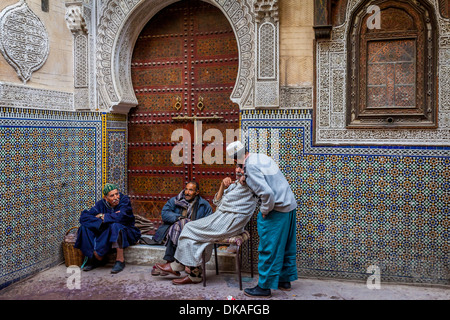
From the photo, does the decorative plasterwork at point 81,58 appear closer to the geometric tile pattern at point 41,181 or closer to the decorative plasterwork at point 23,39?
the geometric tile pattern at point 41,181

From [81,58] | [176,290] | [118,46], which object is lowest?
[176,290]

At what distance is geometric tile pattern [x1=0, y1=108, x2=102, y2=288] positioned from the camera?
409cm

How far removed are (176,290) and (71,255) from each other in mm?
1312

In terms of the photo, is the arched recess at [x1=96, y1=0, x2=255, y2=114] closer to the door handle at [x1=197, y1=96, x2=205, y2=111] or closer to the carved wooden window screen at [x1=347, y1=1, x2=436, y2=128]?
the door handle at [x1=197, y1=96, x2=205, y2=111]

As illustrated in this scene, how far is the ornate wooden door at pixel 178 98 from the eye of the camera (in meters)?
4.82

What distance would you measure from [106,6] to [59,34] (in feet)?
1.90

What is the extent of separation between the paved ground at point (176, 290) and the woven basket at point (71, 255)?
0.80ft

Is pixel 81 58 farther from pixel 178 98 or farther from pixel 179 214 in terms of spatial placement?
pixel 179 214

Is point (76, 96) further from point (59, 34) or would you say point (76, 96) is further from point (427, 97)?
point (427, 97)

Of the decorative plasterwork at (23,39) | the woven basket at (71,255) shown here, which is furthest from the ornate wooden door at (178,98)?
the decorative plasterwork at (23,39)

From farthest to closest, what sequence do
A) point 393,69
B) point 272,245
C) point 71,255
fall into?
point 71,255
point 393,69
point 272,245

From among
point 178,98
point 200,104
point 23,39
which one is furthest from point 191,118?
point 23,39

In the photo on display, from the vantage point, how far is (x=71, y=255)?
4.57 meters

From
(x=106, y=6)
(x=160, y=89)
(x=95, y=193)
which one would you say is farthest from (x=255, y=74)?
(x=95, y=193)
